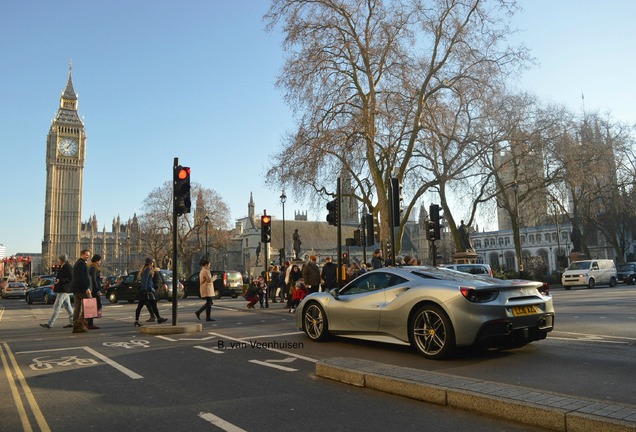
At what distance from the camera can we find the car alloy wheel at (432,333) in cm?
675

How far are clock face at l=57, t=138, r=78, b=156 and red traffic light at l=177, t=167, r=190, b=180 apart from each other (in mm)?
139267

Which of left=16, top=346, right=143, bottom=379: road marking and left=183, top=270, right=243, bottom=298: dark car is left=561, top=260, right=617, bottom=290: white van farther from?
left=16, top=346, right=143, bottom=379: road marking

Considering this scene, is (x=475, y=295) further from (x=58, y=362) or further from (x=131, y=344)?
(x=131, y=344)

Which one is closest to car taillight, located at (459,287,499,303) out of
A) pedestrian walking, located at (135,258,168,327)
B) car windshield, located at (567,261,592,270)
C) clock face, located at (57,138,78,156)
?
pedestrian walking, located at (135,258,168,327)

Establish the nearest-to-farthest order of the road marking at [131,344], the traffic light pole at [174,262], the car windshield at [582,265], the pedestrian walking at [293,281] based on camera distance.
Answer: the road marking at [131,344] → the traffic light pole at [174,262] → the pedestrian walking at [293,281] → the car windshield at [582,265]

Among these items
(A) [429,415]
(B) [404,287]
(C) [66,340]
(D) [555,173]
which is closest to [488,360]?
(B) [404,287]

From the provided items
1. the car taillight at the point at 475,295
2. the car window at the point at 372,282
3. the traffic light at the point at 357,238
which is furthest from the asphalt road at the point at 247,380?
the traffic light at the point at 357,238

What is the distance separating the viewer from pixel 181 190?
37.5ft

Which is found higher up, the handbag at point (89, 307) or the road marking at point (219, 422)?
the handbag at point (89, 307)

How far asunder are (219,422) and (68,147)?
489 feet

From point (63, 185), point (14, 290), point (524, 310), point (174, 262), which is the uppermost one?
point (63, 185)

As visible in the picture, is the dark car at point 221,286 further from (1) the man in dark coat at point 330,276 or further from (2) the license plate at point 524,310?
(2) the license plate at point 524,310

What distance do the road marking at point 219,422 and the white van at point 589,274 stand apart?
3196 cm

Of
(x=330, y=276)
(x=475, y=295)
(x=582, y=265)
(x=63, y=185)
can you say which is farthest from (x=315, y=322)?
(x=63, y=185)
